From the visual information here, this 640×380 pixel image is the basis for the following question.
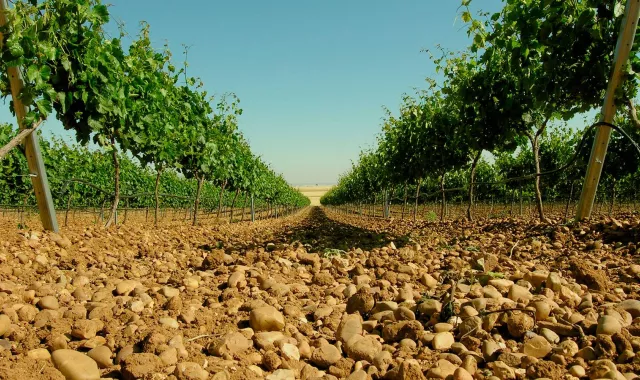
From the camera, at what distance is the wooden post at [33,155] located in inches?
201

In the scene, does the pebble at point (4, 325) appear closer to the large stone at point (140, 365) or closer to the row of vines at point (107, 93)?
the large stone at point (140, 365)

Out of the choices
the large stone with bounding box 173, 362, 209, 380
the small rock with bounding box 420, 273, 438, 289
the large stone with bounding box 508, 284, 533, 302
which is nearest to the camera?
the large stone with bounding box 173, 362, 209, 380

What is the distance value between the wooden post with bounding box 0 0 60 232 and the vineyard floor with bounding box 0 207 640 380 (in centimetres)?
171

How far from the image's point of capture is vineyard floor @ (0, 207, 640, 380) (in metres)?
1.83

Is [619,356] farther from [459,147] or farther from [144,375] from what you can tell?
[459,147]

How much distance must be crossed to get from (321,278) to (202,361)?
1738mm

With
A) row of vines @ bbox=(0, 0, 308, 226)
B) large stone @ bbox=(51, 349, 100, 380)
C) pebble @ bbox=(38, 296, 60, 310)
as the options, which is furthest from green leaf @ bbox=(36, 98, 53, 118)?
large stone @ bbox=(51, 349, 100, 380)

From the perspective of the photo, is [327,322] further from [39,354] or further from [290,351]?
[39,354]

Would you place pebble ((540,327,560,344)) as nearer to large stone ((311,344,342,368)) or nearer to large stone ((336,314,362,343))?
large stone ((336,314,362,343))

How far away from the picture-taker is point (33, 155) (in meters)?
5.32

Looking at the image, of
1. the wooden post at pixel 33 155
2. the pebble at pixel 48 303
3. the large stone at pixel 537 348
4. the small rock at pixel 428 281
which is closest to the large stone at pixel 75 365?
the pebble at pixel 48 303

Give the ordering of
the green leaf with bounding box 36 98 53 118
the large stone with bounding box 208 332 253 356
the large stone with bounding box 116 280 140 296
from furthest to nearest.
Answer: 1. the green leaf with bounding box 36 98 53 118
2. the large stone with bounding box 116 280 140 296
3. the large stone with bounding box 208 332 253 356

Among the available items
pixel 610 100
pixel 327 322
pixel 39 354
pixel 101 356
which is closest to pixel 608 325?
pixel 327 322

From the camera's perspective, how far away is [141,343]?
2.05 m
